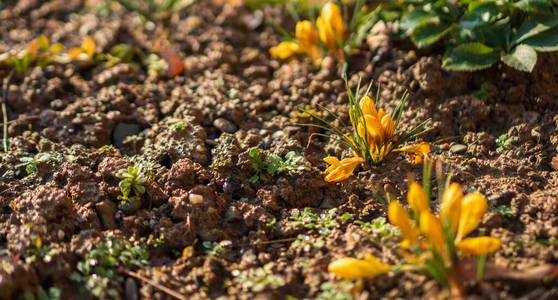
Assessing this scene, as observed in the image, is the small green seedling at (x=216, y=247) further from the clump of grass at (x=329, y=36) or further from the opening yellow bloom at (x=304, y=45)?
the opening yellow bloom at (x=304, y=45)

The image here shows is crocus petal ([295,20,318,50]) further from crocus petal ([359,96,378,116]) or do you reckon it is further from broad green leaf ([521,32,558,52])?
broad green leaf ([521,32,558,52])

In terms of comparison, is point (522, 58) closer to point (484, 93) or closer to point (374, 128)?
point (484, 93)

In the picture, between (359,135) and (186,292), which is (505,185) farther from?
(186,292)

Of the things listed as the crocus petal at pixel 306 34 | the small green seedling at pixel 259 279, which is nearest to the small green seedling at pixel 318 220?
the small green seedling at pixel 259 279

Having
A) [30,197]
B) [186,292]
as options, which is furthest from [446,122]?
[30,197]

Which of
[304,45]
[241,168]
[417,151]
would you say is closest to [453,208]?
[417,151]

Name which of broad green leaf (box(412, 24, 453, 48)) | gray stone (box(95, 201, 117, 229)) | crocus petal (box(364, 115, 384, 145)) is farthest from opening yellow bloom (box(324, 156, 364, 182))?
gray stone (box(95, 201, 117, 229))
